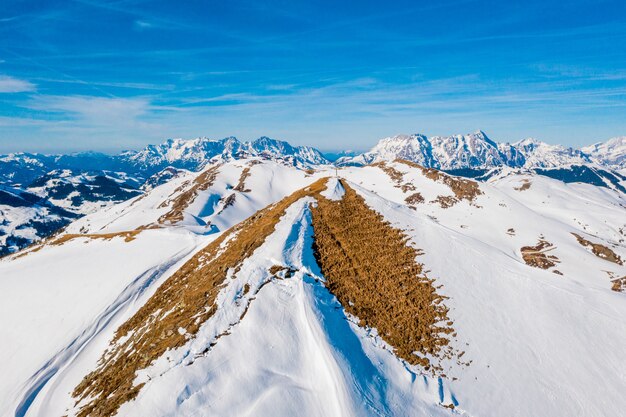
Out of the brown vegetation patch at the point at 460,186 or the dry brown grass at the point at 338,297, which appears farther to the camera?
the brown vegetation patch at the point at 460,186

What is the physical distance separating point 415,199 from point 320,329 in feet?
277

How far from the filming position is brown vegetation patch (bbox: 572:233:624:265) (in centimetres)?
6525

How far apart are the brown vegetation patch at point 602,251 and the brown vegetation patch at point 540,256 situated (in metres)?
9.56

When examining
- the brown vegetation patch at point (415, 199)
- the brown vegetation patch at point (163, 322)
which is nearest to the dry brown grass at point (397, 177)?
the brown vegetation patch at point (415, 199)

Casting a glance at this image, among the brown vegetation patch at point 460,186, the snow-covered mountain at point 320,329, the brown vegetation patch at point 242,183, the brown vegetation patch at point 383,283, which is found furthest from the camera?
the brown vegetation patch at point 242,183

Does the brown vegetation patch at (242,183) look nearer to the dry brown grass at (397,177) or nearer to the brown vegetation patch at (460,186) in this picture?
the dry brown grass at (397,177)

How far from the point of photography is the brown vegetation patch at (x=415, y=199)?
95575mm

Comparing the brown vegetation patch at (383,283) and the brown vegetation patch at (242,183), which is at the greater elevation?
the brown vegetation patch at (383,283)

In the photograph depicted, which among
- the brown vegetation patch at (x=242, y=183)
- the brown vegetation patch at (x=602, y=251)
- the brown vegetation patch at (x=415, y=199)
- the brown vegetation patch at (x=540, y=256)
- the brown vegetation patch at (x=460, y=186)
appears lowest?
the brown vegetation patch at (x=242, y=183)

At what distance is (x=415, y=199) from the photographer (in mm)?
97125

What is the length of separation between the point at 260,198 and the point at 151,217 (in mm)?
51746

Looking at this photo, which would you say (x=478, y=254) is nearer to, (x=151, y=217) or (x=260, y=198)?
(x=260, y=198)

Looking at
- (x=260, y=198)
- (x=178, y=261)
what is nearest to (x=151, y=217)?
(x=260, y=198)

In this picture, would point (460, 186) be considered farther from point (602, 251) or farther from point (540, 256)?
point (540, 256)
